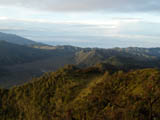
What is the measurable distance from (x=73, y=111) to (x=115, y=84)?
822 centimetres

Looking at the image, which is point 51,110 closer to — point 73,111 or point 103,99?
point 73,111

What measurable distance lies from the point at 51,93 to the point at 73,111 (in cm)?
1287

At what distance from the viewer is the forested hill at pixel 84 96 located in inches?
864

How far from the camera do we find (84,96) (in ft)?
109

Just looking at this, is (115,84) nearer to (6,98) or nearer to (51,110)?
(51,110)

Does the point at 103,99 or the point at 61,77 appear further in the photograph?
the point at 61,77

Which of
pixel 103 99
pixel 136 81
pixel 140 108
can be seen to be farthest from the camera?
pixel 136 81

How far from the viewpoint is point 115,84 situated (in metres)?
33.3

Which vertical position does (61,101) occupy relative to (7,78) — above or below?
above

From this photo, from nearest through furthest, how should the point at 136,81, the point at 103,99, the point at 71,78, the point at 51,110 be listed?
the point at 103,99 → the point at 136,81 → the point at 51,110 → the point at 71,78

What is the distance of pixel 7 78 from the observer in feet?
446

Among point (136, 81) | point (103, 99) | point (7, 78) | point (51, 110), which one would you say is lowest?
point (7, 78)

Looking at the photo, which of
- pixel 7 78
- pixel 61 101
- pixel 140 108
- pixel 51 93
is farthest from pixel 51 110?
pixel 7 78

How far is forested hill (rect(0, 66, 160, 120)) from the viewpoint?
2195 cm
